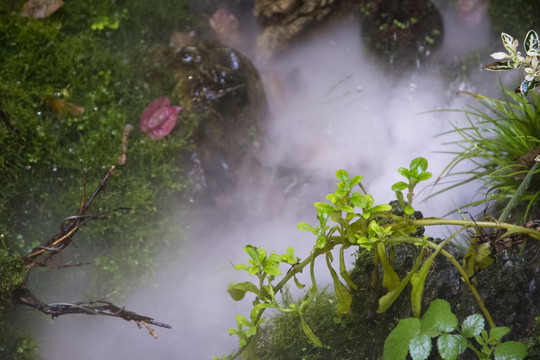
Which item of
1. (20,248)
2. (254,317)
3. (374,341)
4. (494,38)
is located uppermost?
(494,38)

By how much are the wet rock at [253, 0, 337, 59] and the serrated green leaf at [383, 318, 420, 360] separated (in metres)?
2.71

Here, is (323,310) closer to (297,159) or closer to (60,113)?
(297,159)

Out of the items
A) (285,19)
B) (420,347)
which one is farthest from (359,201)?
(285,19)

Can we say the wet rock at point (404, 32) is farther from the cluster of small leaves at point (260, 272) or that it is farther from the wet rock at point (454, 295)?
the cluster of small leaves at point (260, 272)

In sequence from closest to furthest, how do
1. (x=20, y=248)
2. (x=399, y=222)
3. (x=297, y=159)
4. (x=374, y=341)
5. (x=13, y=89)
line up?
(x=399, y=222)
(x=374, y=341)
(x=20, y=248)
(x=13, y=89)
(x=297, y=159)

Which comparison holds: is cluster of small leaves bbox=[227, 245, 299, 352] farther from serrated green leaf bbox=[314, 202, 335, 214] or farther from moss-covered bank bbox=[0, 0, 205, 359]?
moss-covered bank bbox=[0, 0, 205, 359]

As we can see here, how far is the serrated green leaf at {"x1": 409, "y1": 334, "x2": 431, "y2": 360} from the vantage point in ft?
5.71

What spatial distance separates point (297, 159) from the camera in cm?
366

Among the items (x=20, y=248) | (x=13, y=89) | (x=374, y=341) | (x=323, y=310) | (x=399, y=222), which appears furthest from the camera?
(x=13, y=89)

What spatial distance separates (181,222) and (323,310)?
3.75 ft

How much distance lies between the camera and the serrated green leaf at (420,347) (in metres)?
1.74

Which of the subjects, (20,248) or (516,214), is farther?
(20,248)

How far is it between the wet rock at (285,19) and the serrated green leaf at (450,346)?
9.26 ft

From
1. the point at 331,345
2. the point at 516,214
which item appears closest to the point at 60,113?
the point at 331,345
